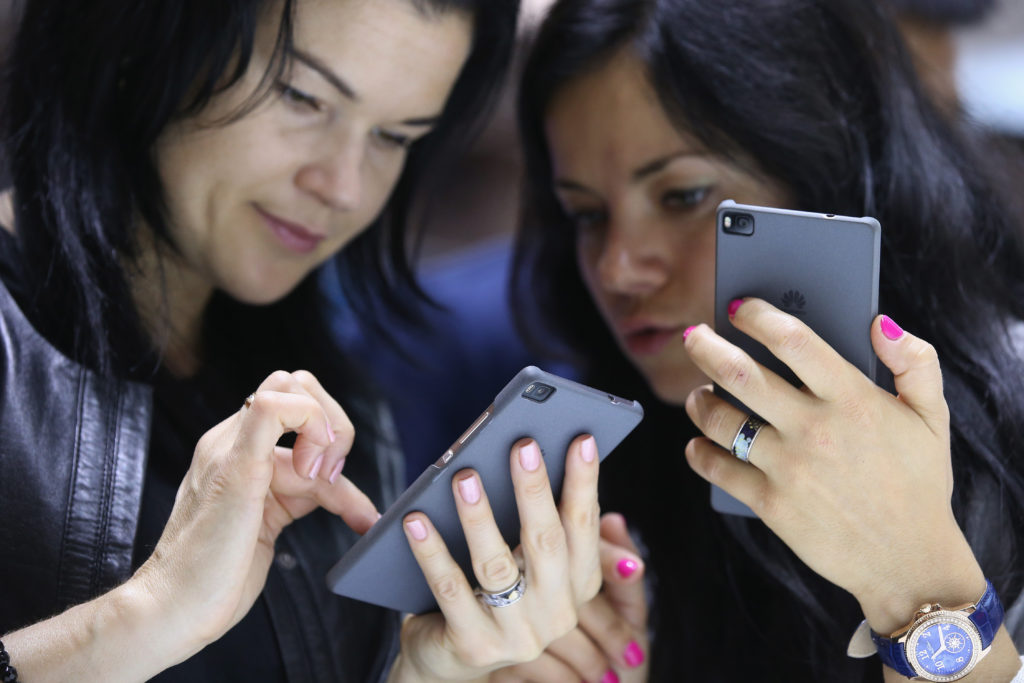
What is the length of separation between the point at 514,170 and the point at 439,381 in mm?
1082

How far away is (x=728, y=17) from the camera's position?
41.0 inches

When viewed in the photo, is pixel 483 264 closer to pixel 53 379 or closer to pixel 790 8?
pixel 790 8

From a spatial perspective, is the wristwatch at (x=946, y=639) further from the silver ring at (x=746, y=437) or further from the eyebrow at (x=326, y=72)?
the eyebrow at (x=326, y=72)

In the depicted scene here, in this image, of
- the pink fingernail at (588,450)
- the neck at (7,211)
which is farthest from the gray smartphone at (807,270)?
the neck at (7,211)

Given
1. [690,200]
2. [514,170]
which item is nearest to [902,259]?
[690,200]

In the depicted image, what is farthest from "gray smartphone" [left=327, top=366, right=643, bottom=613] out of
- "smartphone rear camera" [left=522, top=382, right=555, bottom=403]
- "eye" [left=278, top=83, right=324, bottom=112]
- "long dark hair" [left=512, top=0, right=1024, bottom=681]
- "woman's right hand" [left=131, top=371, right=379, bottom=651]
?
"eye" [left=278, top=83, right=324, bottom=112]

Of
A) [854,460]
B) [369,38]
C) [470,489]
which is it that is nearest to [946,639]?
[854,460]

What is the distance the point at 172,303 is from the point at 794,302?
28.0 inches

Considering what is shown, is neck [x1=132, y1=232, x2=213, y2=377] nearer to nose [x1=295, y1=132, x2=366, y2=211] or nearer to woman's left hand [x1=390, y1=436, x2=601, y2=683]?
nose [x1=295, y1=132, x2=366, y2=211]

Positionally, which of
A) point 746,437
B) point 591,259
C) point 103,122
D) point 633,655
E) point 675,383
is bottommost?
point 633,655

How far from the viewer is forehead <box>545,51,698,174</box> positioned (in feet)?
3.46

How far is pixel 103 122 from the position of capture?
3.20 feet

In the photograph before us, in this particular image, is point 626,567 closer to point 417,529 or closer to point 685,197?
point 417,529

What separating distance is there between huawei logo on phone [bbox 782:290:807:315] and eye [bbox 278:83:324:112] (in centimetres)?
53
